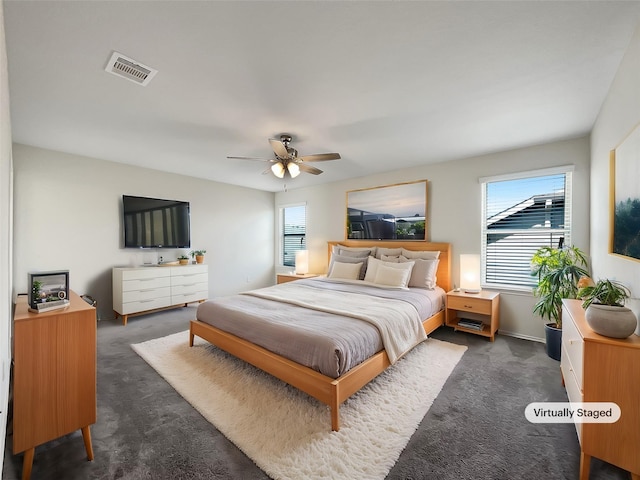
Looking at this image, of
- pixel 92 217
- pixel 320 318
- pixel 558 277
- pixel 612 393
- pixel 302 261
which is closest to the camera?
pixel 612 393

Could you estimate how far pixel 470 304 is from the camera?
11.5ft

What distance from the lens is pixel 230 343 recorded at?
8.73 ft

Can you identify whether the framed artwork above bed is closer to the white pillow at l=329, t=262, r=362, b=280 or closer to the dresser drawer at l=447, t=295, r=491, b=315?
the white pillow at l=329, t=262, r=362, b=280

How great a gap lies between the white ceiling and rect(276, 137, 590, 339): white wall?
0.28 metres

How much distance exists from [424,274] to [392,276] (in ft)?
1.49

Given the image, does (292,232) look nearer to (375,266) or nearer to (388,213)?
(388,213)

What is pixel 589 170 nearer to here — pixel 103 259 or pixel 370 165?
pixel 370 165

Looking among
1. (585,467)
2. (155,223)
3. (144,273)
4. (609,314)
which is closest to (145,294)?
(144,273)

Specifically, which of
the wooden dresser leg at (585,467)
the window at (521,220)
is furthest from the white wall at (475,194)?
the wooden dresser leg at (585,467)

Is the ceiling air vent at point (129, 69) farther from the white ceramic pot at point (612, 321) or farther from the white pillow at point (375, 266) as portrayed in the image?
the white pillow at point (375, 266)

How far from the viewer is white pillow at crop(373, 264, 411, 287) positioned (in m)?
3.84

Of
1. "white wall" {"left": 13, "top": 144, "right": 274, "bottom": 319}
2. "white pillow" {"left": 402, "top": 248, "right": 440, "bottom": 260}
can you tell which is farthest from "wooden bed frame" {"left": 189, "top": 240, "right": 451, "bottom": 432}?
"white wall" {"left": 13, "top": 144, "right": 274, "bottom": 319}

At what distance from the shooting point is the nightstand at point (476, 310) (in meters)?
3.40

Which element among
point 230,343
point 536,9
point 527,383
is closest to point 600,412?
point 527,383
